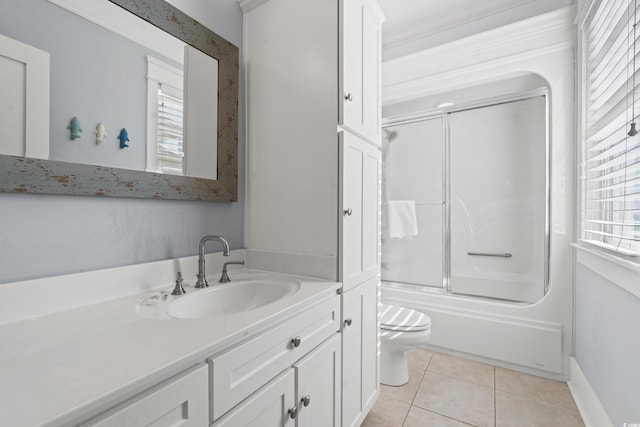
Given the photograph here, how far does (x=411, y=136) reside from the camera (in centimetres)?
283

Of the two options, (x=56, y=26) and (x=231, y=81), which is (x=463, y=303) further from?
(x=56, y=26)

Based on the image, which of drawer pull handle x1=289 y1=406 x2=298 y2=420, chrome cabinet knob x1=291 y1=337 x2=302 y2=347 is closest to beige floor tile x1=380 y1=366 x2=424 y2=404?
drawer pull handle x1=289 y1=406 x2=298 y2=420

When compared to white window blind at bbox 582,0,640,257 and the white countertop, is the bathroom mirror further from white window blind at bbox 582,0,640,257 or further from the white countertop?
white window blind at bbox 582,0,640,257

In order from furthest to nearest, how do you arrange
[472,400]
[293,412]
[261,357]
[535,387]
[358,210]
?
1. [535,387]
2. [472,400]
3. [358,210]
4. [293,412]
5. [261,357]

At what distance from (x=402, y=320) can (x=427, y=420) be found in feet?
1.66

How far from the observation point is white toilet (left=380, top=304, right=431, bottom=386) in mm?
1745

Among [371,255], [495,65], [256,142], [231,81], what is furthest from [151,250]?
[495,65]

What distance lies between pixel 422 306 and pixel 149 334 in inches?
82.5

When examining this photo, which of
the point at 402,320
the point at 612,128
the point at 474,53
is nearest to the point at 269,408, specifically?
the point at 402,320

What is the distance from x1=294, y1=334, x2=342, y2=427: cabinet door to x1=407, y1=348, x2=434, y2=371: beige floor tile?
3.56 ft

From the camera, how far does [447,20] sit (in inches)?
92.1

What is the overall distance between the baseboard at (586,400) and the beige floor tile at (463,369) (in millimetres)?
417

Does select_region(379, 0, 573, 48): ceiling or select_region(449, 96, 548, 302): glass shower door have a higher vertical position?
select_region(379, 0, 573, 48): ceiling

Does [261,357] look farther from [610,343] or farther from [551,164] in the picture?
[551,164]
